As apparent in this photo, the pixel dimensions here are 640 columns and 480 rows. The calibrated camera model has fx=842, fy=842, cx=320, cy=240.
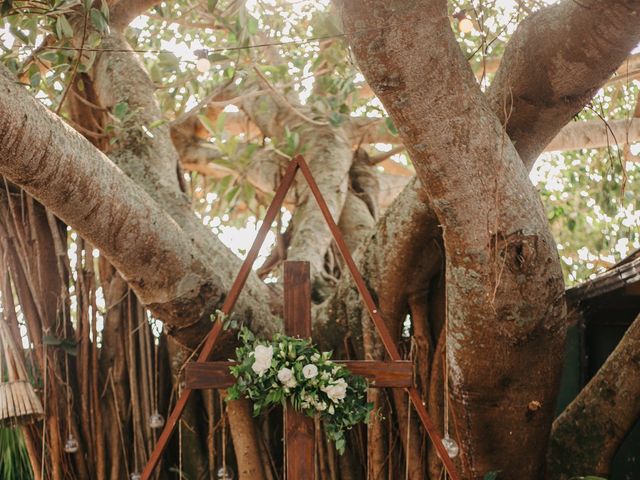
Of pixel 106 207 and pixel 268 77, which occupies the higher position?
pixel 268 77

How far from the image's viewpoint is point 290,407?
2213mm

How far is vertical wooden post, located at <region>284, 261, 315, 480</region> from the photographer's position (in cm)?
218

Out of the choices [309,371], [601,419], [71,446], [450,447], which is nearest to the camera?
[309,371]

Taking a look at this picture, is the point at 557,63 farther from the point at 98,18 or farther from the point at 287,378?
the point at 98,18

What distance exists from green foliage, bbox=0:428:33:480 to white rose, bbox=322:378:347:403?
5.32 feet

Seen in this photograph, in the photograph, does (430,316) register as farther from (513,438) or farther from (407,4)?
(407,4)

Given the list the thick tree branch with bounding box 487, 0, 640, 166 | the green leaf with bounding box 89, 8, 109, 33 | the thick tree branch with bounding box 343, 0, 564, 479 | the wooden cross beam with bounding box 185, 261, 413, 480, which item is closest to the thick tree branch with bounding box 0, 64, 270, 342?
the green leaf with bounding box 89, 8, 109, 33

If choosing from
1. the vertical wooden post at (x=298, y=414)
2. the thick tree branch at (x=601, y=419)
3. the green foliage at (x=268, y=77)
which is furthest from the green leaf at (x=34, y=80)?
the thick tree branch at (x=601, y=419)

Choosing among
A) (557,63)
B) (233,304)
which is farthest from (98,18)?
(557,63)

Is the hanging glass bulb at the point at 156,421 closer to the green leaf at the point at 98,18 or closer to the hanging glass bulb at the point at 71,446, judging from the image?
the hanging glass bulb at the point at 71,446

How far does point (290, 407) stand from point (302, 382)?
88 mm

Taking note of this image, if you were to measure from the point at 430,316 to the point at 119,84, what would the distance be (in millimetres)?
1455

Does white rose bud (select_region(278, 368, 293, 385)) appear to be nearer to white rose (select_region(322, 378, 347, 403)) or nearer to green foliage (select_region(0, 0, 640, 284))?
white rose (select_region(322, 378, 347, 403))

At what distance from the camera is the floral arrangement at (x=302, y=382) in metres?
2.16
